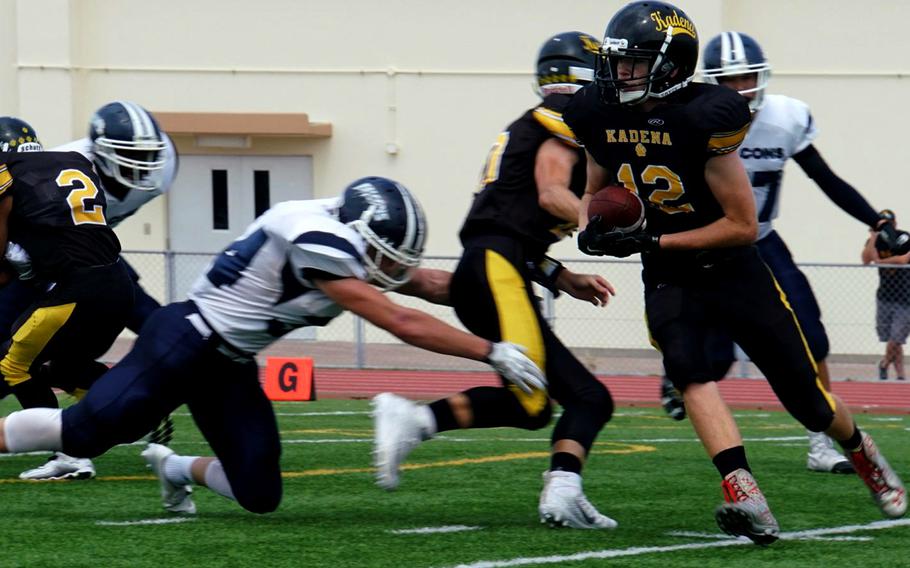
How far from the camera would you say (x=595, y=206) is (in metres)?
5.20

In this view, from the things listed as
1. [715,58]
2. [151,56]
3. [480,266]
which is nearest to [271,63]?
[151,56]

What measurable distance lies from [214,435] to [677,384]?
Result: 164 cm

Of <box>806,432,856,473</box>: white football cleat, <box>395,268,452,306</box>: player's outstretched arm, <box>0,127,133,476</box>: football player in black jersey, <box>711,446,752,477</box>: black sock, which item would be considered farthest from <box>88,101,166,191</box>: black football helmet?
<box>806,432,856,473</box>: white football cleat

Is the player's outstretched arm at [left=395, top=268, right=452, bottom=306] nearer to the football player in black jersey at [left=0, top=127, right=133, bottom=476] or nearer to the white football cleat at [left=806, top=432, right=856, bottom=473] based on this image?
the football player in black jersey at [left=0, top=127, right=133, bottom=476]

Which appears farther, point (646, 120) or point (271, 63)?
point (271, 63)

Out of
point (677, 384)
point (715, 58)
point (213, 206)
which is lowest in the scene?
point (213, 206)

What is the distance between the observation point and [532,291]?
18.9 ft

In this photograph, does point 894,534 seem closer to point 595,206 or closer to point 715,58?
point 595,206

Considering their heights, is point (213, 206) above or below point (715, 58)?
below

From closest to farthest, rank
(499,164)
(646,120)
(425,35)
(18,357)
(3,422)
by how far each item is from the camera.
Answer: (646,120) < (3,422) < (499,164) < (18,357) < (425,35)

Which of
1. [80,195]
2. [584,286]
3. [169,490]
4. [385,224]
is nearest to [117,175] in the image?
[80,195]

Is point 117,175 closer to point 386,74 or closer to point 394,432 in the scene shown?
point 394,432

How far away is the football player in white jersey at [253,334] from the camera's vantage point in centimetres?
495

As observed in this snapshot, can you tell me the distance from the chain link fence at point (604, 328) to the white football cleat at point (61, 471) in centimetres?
664
